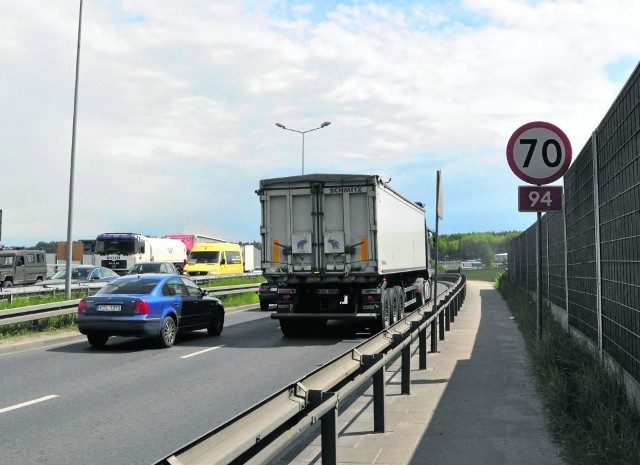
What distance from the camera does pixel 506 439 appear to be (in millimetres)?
6020

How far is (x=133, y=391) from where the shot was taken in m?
9.14

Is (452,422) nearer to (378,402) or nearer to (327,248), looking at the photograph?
(378,402)

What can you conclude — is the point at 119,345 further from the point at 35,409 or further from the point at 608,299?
the point at 608,299

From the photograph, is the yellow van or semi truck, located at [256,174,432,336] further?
the yellow van

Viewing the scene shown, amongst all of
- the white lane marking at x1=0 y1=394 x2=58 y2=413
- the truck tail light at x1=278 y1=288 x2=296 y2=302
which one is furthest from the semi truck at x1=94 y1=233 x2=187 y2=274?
the white lane marking at x1=0 y1=394 x2=58 y2=413

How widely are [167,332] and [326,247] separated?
12.7ft

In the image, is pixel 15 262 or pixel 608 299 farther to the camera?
pixel 15 262

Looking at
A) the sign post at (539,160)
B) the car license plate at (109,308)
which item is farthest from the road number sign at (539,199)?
the car license plate at (109,308)

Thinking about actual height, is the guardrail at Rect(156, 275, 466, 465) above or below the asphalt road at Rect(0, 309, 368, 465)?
above

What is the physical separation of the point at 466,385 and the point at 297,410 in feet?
16.4

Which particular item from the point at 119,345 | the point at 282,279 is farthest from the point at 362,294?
the point at 119,345

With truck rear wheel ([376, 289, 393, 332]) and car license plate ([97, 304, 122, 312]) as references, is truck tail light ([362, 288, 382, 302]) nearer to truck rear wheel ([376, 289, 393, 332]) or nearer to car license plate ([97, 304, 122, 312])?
truck rear wheel ([376, 289, 393, 332])

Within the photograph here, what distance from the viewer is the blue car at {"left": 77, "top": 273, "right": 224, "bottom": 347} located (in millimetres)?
13320

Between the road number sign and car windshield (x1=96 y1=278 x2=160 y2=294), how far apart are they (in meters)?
7.68
